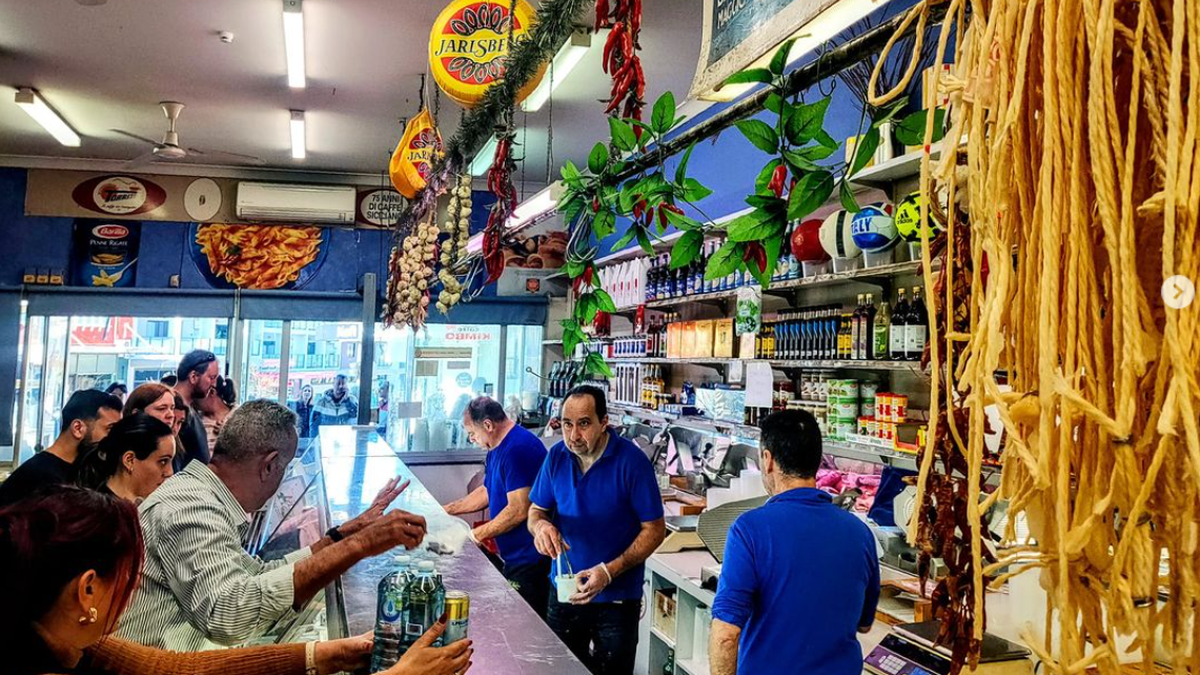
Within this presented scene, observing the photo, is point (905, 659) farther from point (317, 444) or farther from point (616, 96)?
point (317, 444)

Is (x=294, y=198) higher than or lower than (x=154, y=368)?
higher

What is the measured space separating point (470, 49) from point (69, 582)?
2.44 metres

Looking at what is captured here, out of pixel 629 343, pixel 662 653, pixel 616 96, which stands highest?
pixel 616 96

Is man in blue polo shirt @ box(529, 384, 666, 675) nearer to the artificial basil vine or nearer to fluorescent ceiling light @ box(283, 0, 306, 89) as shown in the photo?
the artificial basil vine

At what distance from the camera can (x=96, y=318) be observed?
8.25 m

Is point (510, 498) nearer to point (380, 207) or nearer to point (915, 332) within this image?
point (915, 332)

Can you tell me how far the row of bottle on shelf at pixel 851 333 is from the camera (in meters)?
3.34

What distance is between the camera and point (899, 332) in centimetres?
336

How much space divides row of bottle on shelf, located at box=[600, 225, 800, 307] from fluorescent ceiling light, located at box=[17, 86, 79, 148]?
4.70m

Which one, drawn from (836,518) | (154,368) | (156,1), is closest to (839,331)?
(836,518)

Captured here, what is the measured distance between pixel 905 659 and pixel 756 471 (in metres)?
2.54

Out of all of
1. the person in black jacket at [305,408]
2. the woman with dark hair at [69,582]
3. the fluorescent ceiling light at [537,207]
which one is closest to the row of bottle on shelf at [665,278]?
the fluorescent ceiling light at [537,207]

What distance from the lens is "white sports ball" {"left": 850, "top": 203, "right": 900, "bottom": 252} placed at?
3432 millimetres

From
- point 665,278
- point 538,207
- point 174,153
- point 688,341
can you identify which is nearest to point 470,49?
point 538,207
